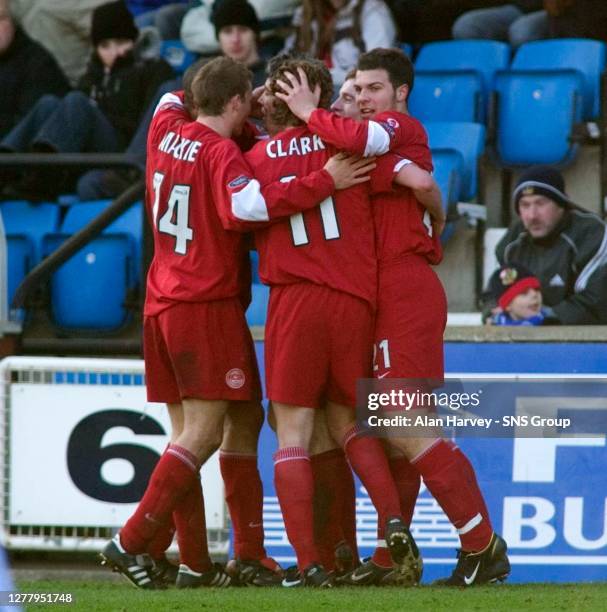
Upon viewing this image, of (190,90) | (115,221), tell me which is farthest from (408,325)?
(115,221)

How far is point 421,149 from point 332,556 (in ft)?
5.49

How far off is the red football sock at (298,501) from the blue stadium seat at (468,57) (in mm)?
4473

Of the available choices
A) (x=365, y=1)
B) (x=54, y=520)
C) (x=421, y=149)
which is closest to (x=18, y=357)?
(x=54, y=520)

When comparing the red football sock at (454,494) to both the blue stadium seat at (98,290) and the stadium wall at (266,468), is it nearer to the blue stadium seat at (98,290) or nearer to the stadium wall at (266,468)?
the stadium wall at (266,468)

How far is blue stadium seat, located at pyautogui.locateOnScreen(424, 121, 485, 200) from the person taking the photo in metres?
8.74

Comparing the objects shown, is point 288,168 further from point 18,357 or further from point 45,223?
point 45,223

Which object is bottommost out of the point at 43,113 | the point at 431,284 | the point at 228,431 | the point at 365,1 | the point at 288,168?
the point at 228,431

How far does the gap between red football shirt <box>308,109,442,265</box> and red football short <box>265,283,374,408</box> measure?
27 cm

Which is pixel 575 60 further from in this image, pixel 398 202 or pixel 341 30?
pixel 398 202

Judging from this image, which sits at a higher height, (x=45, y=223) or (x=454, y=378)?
(x=45, y=223)

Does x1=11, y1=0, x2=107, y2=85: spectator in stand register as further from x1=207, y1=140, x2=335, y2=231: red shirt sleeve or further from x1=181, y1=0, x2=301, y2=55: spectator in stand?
x1=207, y1=140, x2=335, y2=231: red shirt sleeve

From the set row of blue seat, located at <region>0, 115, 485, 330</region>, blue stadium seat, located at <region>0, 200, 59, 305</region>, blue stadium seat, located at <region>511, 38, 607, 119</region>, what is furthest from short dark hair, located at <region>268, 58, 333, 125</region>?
blue stadium seat, located at <region>511, 38, 607, 119</region>

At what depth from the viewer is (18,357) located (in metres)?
7.62

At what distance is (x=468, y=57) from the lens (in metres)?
9.74
